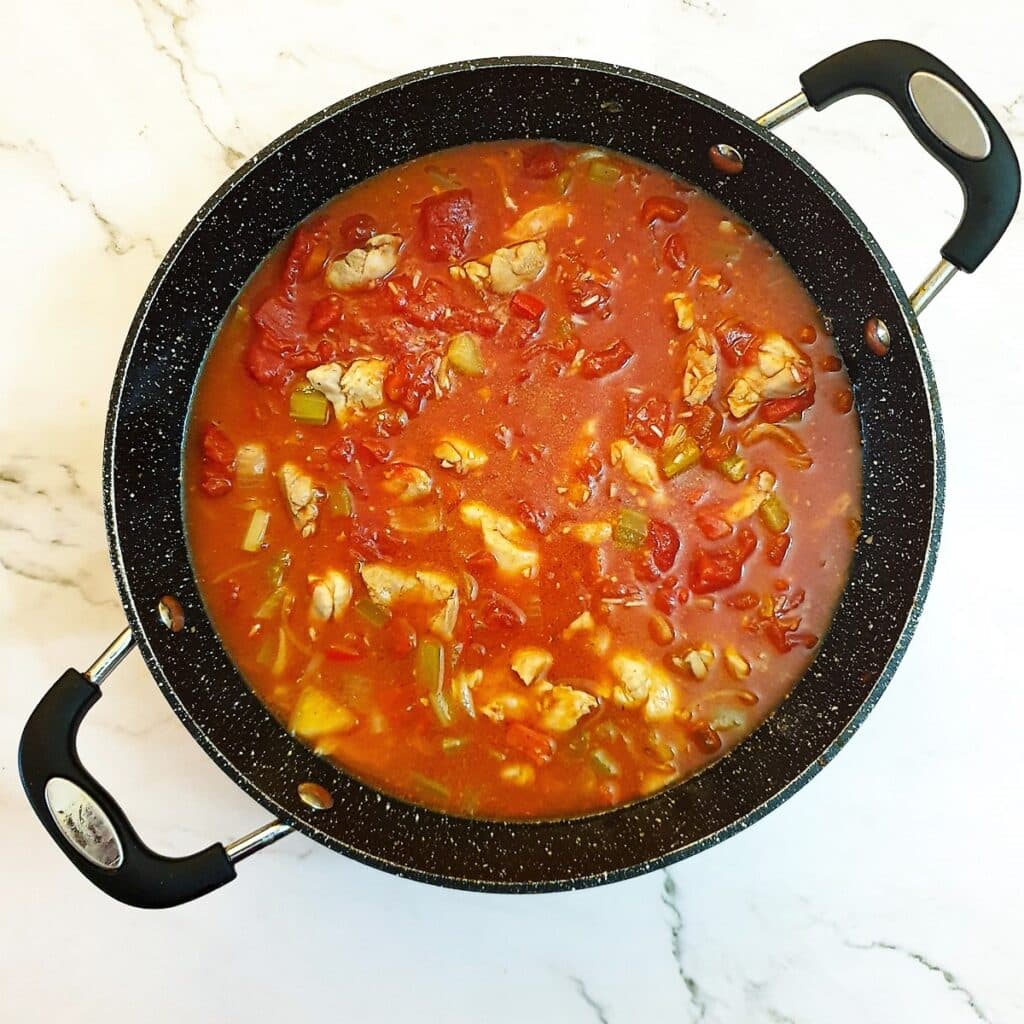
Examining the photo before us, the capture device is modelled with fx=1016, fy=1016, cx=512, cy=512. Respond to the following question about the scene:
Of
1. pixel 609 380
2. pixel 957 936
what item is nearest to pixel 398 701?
pixel 609 380

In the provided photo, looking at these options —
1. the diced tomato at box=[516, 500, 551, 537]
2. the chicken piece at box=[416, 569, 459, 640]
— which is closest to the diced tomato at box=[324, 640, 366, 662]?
the chicken piece at box=[416, 569, 459, 640]

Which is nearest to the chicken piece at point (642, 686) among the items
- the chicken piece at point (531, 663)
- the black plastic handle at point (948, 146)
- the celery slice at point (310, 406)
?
the chicken piece at point (531, 663)

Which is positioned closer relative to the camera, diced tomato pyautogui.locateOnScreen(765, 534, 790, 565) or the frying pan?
the frying pan

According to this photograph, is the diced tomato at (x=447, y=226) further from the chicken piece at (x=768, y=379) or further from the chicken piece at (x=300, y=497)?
the chicken piece at (x=768, y=379)

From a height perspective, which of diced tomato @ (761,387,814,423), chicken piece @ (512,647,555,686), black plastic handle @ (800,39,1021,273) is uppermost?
black plastic handle @ (800,39,1021,273)

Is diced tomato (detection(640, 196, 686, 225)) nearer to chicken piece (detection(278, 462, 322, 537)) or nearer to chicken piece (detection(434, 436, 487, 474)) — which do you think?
chicken piece (detection(434, 436, 487, 474))

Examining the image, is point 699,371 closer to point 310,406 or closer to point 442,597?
point 442,597
